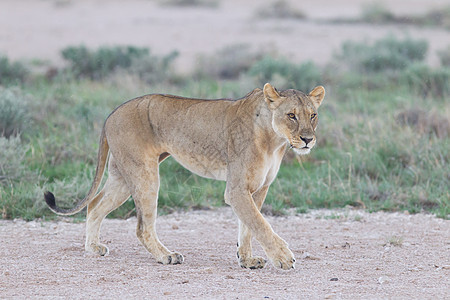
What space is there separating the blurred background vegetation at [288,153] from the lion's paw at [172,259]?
215 centimetres

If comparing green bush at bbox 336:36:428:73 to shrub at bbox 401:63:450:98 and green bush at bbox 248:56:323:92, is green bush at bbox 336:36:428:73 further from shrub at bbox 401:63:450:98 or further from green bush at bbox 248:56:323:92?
green bush at bbox 248:56:323:92

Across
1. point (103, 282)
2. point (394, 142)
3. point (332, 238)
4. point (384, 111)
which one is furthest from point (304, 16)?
point (103, 282)

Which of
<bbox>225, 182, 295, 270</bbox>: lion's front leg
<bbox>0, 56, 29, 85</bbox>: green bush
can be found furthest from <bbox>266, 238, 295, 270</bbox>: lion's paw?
<bbox>0, 56, 29, 85</bbox>: green bush

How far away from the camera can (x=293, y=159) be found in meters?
10.1

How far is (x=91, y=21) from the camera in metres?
28.4

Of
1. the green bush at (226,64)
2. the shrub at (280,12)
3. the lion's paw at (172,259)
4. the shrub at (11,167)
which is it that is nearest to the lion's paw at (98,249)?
the lion's paw at (172,259)

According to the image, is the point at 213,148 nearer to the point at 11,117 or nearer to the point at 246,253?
the point at 246,253

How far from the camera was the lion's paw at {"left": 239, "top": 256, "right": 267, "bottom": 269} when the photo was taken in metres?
6.06

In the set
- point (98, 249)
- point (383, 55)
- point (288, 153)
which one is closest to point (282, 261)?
point (98, 249)

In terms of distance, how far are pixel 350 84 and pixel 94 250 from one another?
31.9 ft

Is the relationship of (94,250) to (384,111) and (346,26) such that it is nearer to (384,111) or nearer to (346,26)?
(384,111)

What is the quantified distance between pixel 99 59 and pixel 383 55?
19.7 feet

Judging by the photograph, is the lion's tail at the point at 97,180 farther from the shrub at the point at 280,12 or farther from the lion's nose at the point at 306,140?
the shrub at the point at 280,12

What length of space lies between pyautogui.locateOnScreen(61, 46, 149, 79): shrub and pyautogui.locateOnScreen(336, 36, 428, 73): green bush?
4.55 metres
